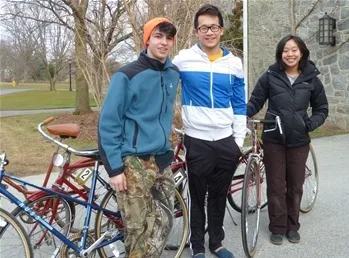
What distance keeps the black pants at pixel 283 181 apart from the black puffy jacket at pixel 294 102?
9 centimetres

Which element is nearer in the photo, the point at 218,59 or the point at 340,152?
the point at 218,59

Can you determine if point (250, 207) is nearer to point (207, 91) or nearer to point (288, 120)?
point (288, 120)

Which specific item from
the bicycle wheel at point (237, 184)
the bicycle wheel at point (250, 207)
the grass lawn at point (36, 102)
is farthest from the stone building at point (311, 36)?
the grass lawn at point (36, 102)

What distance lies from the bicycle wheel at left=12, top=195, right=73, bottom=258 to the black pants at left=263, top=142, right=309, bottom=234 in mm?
1776

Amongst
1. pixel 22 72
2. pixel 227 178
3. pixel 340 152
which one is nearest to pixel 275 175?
pixel 227 178

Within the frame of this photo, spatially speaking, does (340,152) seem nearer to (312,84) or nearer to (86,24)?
(312,84)

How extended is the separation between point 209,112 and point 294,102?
36.4 inches

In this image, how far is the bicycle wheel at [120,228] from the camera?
3.06 meters

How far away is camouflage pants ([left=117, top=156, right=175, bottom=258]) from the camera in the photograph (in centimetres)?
270

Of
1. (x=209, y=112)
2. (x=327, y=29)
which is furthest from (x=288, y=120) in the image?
(x=327, y=29)

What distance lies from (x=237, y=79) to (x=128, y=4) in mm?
5249

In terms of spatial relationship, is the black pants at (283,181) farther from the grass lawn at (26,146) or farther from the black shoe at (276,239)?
the grass lawn at (26,146)

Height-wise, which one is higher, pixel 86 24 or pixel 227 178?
pixel 86 24

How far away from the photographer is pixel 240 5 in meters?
14.5
